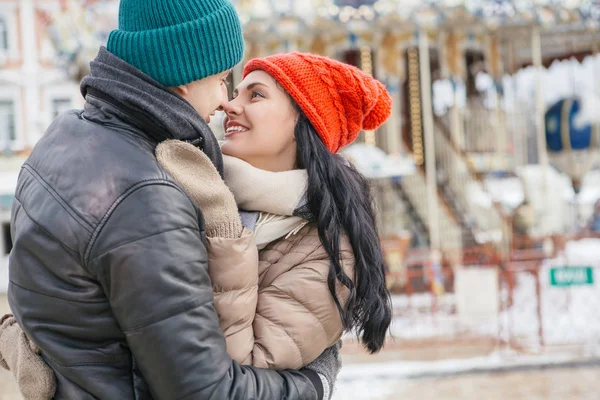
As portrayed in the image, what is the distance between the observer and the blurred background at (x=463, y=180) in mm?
8398

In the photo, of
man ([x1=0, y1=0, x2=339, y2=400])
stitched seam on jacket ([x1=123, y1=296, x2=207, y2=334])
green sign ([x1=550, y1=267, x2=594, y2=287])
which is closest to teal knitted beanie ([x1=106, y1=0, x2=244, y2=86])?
man ([x1=0, y1=0, x2=339, y2=400])

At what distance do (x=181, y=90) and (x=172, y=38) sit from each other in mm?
128

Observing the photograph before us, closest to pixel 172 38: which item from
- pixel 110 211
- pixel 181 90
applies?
pixel 181 90

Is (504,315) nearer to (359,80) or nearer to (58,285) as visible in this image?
(359,80)

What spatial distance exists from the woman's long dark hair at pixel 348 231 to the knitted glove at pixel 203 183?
32 cm

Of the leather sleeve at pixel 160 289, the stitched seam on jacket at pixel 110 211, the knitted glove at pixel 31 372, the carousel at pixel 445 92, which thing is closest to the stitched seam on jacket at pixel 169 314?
the leather sleeve at pixel 160 289

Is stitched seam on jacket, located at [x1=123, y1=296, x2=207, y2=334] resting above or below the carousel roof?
below

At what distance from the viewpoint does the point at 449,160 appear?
15.1 meters

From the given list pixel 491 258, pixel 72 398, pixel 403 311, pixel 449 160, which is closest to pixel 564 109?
pixel 449 160

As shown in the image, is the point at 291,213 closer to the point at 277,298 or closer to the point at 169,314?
the point at 277,298

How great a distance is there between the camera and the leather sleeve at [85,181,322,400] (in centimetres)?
154

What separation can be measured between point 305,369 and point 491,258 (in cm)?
907

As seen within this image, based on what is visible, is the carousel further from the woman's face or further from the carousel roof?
the woman's face

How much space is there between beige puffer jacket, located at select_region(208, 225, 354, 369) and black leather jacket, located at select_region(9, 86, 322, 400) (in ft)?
0.26
